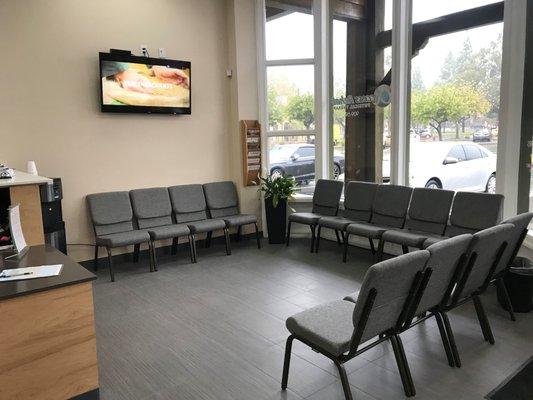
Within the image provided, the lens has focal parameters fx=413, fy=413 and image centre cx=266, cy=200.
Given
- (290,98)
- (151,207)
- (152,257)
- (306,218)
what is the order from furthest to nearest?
(290,98) < (306,218) < (151,207) < (152,257)

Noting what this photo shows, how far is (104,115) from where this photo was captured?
5133 mm

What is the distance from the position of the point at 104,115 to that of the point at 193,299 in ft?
8.68

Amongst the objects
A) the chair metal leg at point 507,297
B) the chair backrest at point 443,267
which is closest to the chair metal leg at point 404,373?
the chair backrest at point 443,267

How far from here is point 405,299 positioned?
2.28 metres

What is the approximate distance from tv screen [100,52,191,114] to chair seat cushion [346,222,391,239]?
2715 mm

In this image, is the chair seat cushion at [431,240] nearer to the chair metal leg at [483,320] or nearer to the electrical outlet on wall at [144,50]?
the chair metal leg at [483,320]

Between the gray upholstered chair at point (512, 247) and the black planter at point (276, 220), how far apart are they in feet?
10.2

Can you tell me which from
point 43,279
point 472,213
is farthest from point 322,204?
point 43,279

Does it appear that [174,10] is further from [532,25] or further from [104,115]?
[532,25]

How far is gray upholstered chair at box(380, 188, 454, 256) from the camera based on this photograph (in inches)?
172

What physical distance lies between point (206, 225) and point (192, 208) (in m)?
0.46

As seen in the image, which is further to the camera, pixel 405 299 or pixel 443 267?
pixel 443 267

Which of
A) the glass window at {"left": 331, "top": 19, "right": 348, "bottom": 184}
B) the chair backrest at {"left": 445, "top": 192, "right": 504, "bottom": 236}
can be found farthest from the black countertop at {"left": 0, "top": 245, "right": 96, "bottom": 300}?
the glass window at {"left": 331, "top": 19, "right": 348, "bottom": 184}

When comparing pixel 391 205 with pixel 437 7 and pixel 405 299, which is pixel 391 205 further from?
pixel 405 299
